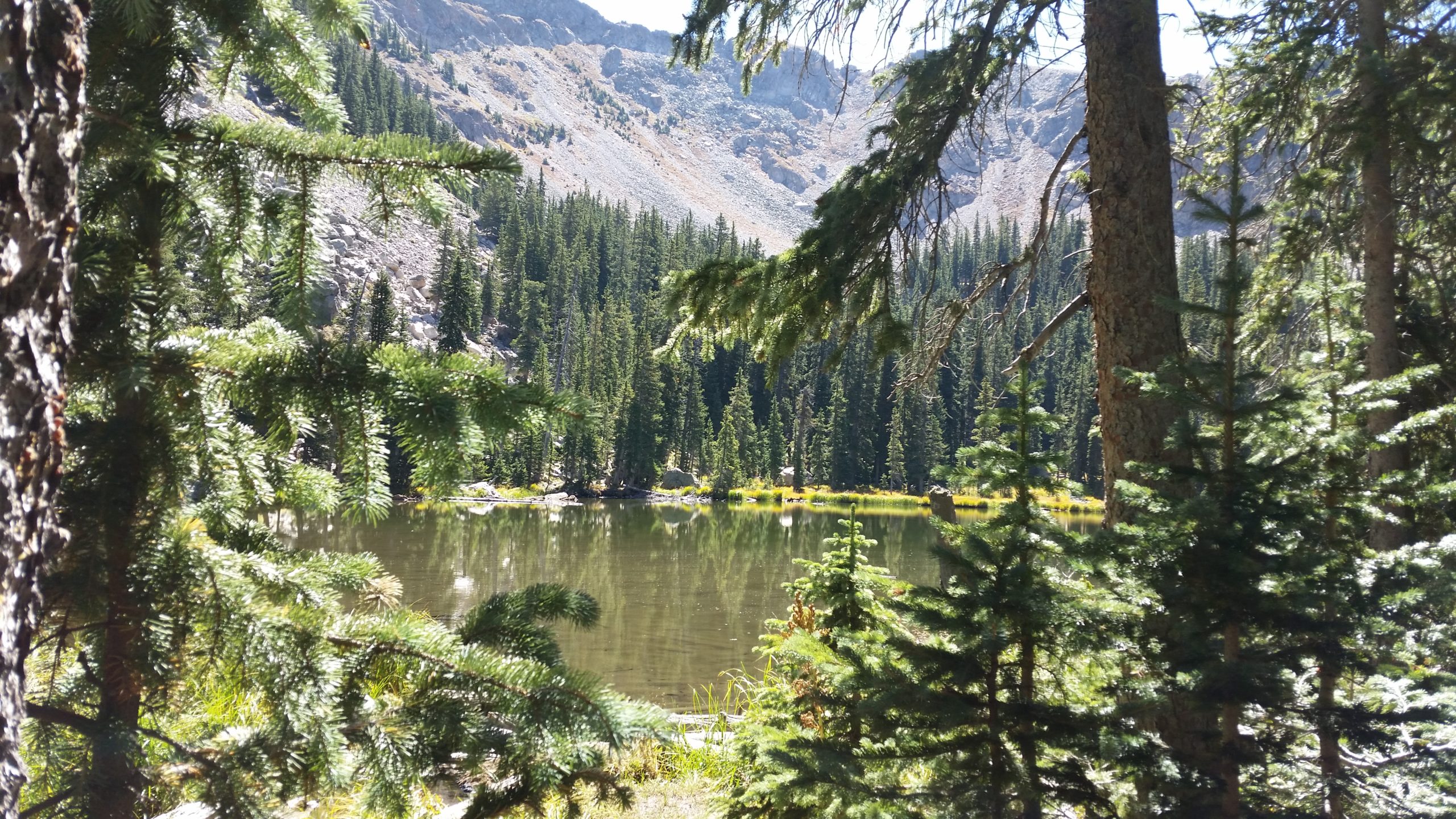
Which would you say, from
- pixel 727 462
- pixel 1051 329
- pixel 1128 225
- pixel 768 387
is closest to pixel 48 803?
pixel 768 387

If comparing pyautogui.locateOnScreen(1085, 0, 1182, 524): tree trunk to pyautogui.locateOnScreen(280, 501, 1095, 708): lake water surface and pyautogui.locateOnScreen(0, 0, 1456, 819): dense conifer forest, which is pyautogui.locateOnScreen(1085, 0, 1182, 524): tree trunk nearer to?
pyautogui.locateOnScreen(0, 0, 1456, 819): dense conifer forest

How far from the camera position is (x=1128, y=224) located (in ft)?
11.7

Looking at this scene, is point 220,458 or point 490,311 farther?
point 490,311

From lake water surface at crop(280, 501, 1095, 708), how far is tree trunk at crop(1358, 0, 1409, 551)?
2910mm

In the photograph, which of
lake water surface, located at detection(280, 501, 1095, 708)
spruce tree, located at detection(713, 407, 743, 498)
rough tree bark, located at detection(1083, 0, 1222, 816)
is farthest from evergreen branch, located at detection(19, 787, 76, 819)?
spruce tree, located at detection(713, 407, 743, 498)

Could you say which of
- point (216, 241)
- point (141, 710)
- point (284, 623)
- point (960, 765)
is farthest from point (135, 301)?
point (960, 765)

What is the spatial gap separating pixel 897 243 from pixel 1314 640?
2560 mm

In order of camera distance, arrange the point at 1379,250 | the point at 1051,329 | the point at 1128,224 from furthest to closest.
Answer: the point at 1379,250 < the point at 1051,329 < the point at 1128,224

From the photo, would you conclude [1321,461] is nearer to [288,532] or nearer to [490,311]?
[288,532]

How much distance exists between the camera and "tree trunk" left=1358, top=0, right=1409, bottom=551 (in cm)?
489

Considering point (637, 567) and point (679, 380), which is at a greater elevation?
point (679, 380)

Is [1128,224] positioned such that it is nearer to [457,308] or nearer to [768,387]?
[768,387]

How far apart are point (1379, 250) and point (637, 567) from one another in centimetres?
1845

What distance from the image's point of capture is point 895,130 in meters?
4.15
